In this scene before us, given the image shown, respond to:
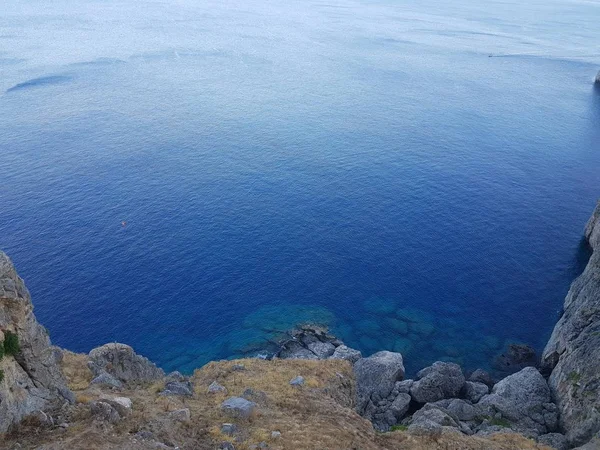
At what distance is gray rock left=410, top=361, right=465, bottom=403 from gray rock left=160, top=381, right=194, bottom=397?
32.9m

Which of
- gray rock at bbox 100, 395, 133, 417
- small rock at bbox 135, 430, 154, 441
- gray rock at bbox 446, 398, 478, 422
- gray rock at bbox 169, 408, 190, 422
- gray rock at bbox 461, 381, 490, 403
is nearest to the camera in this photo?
small rock at bbox 135, 430, 154, 441

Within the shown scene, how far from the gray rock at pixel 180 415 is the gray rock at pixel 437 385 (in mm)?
38099

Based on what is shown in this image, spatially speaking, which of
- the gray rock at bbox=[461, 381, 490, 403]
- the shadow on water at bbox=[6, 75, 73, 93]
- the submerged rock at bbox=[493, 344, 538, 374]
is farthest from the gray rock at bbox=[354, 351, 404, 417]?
the shadow on water at bbox=[6, 75, 73, 93]

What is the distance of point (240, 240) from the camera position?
109188mm

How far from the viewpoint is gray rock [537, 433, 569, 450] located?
55.0m

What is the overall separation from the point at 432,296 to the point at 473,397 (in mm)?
29200

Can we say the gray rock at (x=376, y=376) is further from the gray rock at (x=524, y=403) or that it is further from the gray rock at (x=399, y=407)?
the gray rock at (x=524, y=403)

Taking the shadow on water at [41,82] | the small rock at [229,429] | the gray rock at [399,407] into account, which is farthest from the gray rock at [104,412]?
the shadow on water at [41,82]

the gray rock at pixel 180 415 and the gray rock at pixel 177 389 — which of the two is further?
the gray rock at pixel 177 389

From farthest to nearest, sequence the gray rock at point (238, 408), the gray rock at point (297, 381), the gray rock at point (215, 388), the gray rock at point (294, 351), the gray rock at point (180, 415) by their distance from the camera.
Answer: the gray rock at point (294, 351) → the gray rock at point (297, 381) → the gray rock at point (215, 388) → the gray rock at point (238, 408) → the gray rock at point (180, 415)

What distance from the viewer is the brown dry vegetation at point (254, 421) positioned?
32094mm

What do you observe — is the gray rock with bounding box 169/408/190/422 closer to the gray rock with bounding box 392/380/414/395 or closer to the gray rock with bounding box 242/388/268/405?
the gray rock with bounding box 242/388/268/405

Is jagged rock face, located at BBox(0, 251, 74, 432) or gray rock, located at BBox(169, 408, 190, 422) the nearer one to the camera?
jagged rock face, located at BBox(0, 251, 74, 432)

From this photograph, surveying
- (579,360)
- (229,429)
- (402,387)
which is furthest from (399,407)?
(229,429)
